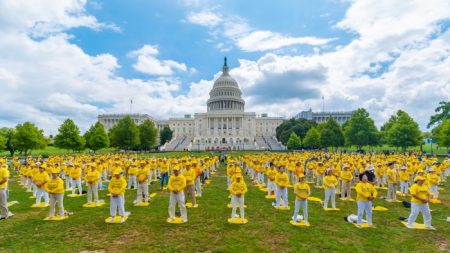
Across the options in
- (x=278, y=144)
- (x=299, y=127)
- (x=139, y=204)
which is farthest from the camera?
(x=278, y=144)

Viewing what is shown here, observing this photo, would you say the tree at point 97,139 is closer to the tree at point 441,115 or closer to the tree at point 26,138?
the tree at point 26,138

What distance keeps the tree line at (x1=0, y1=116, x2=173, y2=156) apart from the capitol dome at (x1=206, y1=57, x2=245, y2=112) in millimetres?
57420

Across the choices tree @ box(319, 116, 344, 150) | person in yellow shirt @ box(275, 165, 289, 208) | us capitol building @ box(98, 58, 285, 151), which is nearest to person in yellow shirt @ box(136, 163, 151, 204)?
person in yellow shirt @ box(275, 165, 289, 208)

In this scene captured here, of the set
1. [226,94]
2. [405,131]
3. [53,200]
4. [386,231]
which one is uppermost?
[226,94]

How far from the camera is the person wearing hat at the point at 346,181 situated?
1420 cm

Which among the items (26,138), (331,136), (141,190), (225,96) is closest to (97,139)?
(26,138)

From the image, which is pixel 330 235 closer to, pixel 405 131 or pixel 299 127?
pixel 405 131

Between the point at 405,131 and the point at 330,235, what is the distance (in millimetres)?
53933

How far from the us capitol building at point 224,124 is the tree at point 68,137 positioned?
49892mm

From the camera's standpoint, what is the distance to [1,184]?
35.4 ft

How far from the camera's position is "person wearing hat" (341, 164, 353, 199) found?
14.2m

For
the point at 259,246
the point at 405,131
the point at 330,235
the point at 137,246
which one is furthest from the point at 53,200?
the point at 405,131

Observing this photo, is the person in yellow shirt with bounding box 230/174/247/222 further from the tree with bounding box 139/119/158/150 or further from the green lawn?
the tree with bounding box 139/119/158/150

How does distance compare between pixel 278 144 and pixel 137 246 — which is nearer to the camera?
pixel 137 246
